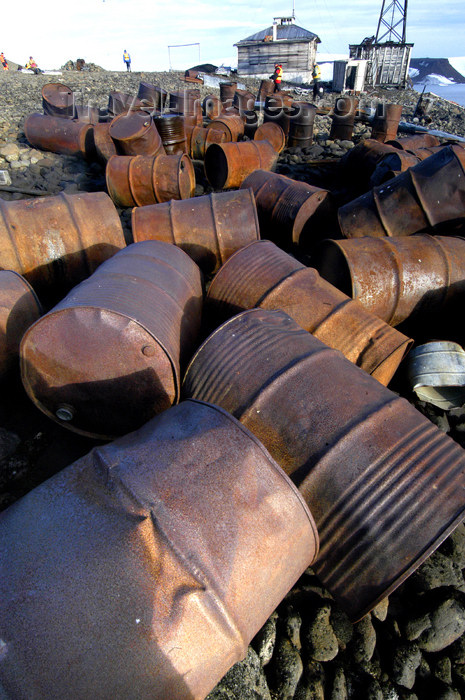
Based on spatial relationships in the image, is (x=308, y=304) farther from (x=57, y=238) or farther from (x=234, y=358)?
(x=57, y=238)

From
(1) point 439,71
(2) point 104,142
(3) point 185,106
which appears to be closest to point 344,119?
(3) point 185,106

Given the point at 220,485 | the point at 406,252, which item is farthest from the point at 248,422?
the point at 406,252

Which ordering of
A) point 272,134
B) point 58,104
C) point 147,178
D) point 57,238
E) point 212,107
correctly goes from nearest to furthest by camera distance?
point 57,238
point 147,178
point 272,134
point 58,104
point 212,107

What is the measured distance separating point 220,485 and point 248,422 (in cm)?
45

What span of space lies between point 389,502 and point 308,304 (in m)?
1.31

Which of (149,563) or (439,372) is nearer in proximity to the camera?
(149,563)

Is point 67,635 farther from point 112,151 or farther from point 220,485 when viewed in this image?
point 112,151

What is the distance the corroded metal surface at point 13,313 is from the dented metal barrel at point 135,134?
14.1 ft

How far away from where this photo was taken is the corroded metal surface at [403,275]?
2.92 metres

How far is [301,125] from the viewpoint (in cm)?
877

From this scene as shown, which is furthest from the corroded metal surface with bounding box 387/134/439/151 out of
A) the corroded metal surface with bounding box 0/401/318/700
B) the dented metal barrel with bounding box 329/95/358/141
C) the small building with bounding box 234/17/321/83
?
the small building with bounding box 234/17/321/83

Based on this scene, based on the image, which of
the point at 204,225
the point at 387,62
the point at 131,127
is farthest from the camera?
the point at 387,62

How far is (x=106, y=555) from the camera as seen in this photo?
116 centimetres

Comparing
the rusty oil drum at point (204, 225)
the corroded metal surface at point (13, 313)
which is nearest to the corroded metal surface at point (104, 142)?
the rusty oil drum at point (204, 225)
